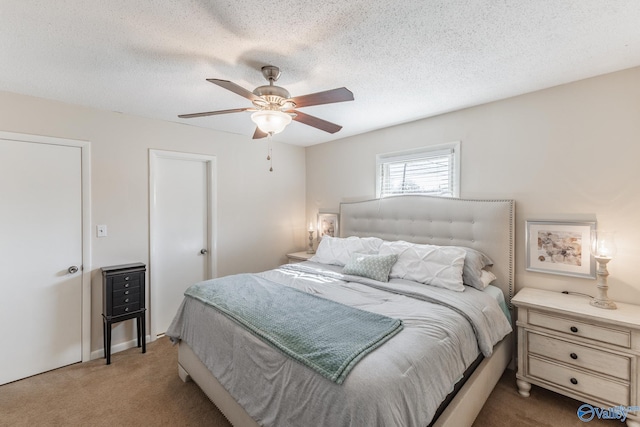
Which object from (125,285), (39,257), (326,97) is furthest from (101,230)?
(326,97)

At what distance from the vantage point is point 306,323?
164 cm

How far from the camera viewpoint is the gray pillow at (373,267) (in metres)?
2.62

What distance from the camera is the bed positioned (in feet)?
3.90

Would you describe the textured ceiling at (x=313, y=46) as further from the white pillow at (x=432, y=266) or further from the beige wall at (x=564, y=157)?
the white pillow at (x=432, y=266)

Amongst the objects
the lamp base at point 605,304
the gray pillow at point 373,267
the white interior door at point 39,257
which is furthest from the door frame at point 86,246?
the lamp base at point 605,304

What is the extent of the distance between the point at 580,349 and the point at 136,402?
3282 millimetres

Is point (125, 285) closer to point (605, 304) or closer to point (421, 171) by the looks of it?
point (421, 171)

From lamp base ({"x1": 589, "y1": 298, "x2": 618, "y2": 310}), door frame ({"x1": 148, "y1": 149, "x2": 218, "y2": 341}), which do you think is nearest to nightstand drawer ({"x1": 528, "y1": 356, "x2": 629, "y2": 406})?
lamp base ({"x1": 589, "y1": 298, "x2": 618, "y2": 310})

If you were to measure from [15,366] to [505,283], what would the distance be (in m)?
4.45

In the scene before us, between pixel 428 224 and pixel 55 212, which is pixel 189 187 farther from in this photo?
pixel 428 224

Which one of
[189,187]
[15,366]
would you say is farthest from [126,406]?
[189,187]

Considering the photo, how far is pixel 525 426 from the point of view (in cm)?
190

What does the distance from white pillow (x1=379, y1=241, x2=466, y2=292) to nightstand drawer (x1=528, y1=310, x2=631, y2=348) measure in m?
0.57

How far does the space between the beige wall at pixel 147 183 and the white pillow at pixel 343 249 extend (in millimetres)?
1122
